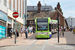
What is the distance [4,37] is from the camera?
21.5 meters

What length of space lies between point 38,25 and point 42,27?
62 centimetres

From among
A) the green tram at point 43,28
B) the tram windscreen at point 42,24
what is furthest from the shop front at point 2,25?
the tram windscreen at point 42,24

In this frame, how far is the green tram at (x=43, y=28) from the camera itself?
20494 millimetres

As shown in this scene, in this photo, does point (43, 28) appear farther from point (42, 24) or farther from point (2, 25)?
point (2, 25)

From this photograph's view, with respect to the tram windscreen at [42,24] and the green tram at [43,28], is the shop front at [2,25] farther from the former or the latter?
the tram windscreen at [42,24]

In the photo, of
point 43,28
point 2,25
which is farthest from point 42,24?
point 2,25

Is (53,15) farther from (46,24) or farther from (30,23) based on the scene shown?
(46,24)

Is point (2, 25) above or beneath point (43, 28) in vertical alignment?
above

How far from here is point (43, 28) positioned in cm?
2084

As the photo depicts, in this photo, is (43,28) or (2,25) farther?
(43,28)

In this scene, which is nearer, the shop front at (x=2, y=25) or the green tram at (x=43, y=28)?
the shop front at (x=2, y=25)

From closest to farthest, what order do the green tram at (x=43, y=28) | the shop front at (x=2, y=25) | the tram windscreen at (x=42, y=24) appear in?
the shop front at (x=2, y=25) → the green tram at (x=43, y=28) → the tram windscreen at (x=42, y=24)

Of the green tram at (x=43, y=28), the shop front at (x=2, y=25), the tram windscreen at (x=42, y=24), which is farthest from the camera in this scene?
the tram windscreen at (x=42, y=24)

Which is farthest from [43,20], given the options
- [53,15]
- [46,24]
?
[53,15]
